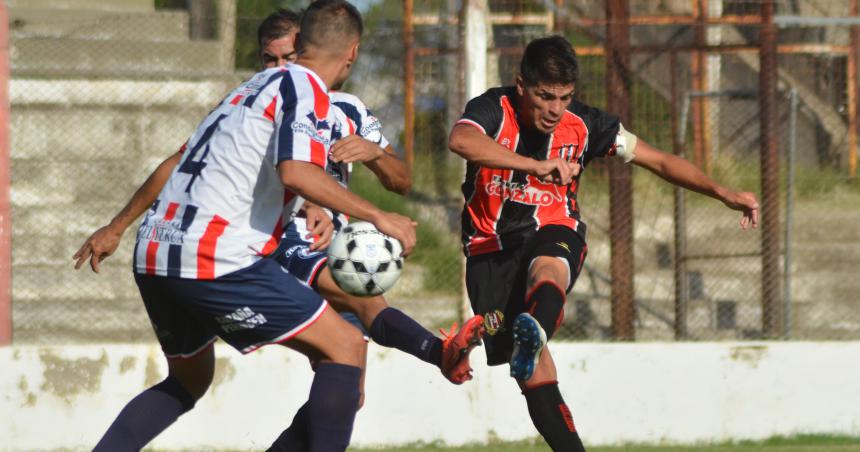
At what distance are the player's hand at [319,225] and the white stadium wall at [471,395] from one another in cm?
228

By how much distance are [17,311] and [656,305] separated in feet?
14.6

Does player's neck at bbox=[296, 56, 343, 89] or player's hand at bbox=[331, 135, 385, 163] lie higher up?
player's neck at bbox=[296, 56, 343, 89]

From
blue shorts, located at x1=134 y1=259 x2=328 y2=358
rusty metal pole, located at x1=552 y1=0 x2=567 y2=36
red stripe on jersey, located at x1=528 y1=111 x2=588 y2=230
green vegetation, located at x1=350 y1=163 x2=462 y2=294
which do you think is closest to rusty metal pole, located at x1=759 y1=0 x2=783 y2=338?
rusty metal pole, located at x1=552 y1=0 x2=567 y2=36

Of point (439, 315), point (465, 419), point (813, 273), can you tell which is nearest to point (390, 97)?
point (439, 315)

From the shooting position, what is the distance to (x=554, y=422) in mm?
5516

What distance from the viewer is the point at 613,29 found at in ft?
28.5

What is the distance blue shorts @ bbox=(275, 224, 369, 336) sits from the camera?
5.60 m

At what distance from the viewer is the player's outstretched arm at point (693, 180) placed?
5797mm

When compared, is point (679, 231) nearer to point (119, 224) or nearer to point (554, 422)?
point (554, 422)

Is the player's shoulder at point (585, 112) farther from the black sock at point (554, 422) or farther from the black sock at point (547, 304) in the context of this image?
the black sock at point (554, 422)

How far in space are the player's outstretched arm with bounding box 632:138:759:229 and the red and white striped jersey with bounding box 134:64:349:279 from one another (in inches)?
82.6

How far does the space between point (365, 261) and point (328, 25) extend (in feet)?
2.93

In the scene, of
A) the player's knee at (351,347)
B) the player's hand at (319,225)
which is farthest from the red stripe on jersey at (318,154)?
the player's hand at (319,225)

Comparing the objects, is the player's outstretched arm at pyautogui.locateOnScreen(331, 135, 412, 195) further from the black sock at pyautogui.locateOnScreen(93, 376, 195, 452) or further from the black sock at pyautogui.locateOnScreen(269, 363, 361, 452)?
the black sock at pyautogui.locateOnScreen(93, 376, 195, 452)
